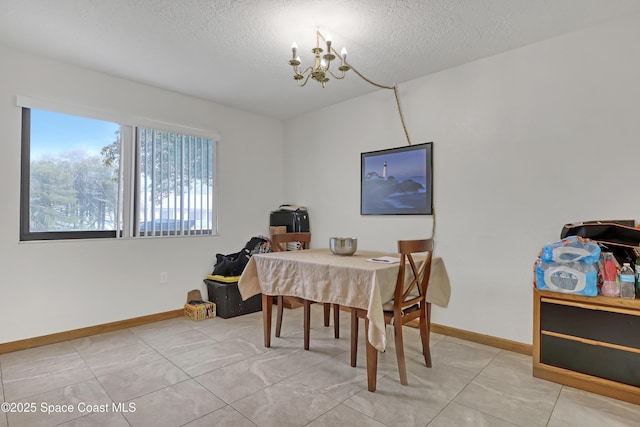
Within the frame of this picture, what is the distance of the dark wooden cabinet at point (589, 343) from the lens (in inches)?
77.3

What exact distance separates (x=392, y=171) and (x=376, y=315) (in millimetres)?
2044

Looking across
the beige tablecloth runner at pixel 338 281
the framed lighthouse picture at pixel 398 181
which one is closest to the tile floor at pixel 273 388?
the beige tablecloth runner at pixel 338 281

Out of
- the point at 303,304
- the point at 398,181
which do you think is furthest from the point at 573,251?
the point at 303,304

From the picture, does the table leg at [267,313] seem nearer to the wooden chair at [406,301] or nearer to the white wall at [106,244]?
the wooden chair at [406,301]

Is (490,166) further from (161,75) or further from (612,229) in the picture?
(161,75)

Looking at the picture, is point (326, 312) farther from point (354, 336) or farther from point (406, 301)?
point (406, 301)

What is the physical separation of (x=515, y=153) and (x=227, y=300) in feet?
10.4

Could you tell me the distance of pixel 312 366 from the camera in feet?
8.09

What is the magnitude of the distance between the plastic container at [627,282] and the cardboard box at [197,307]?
3546mm

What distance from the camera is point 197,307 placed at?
11.9 ft

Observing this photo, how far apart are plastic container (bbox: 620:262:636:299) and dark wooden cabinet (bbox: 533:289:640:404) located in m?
0.04

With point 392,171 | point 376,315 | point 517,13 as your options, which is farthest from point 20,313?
point 517,13

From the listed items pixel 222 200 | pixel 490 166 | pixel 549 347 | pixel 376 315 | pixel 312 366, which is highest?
pixel 490 166

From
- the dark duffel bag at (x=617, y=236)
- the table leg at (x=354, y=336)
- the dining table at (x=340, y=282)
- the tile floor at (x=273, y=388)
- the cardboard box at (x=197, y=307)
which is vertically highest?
the dark duffel bag at (x=617, y=236)
